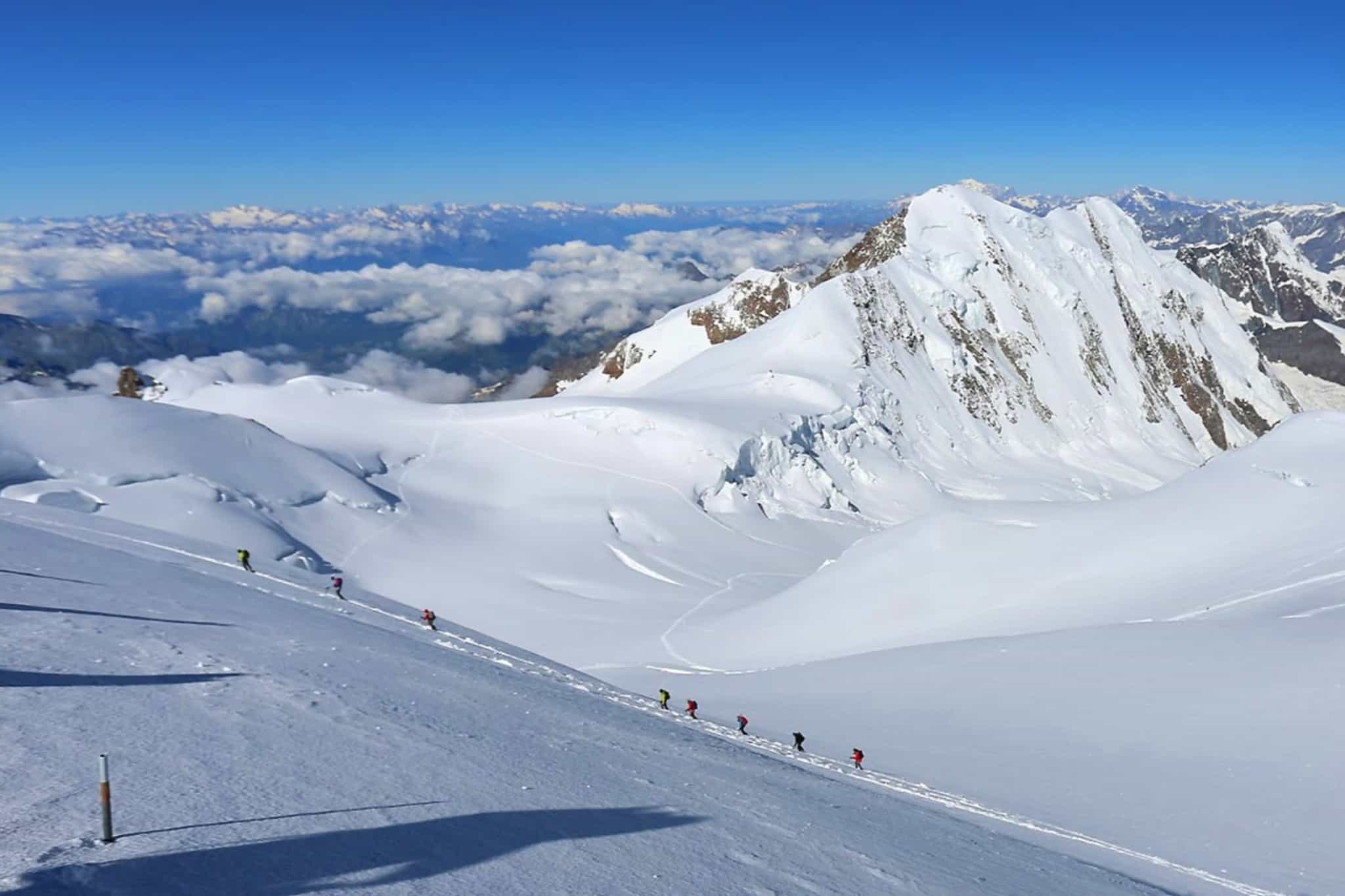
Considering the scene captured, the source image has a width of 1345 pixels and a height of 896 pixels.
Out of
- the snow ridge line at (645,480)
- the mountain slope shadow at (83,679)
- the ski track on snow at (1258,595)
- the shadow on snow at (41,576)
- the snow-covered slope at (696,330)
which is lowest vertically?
the snow ridge line at (645,480)

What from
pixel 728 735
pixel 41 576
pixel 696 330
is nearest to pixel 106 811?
pixel 41 576

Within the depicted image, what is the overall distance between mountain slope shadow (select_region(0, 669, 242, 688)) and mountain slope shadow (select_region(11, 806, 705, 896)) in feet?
15.9

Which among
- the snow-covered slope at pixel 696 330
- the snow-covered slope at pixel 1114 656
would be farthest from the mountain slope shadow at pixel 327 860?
the snow-covered slope at pixel 696 330

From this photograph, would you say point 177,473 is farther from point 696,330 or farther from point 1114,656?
point 696,330

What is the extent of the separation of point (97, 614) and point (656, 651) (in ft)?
73.8

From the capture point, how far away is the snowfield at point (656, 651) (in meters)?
8.19

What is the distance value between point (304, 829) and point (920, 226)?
110 meters

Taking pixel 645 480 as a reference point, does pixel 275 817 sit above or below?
above

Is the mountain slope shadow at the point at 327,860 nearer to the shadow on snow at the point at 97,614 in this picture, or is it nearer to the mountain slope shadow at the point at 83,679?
the mountain slope shadow at the point at 83,679

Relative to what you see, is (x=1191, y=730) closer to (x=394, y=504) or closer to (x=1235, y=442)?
(x=394, y=504)

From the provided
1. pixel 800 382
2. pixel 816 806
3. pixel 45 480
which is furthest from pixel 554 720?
pixel 800 382

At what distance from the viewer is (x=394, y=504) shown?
50406mm

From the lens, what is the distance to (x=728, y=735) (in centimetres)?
1706

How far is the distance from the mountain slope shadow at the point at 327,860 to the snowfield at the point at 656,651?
4 cm
